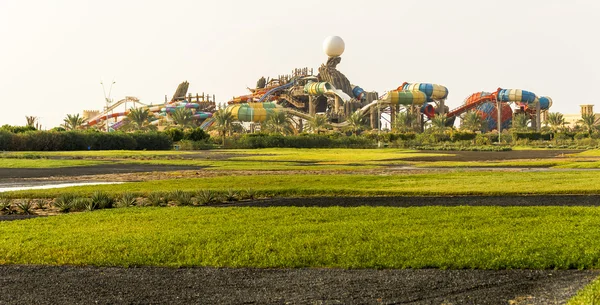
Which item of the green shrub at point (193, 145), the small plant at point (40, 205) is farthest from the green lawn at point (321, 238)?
the green shrub at point (193, 145)

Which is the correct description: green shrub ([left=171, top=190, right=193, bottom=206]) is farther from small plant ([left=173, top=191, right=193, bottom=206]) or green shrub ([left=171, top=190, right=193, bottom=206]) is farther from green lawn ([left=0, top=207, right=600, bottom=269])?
green lawn ([left=0, top=207, right=600, bottom=269])

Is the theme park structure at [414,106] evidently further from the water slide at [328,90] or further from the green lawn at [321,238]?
the green lawn at [321,238]

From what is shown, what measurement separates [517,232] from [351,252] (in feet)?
13.8

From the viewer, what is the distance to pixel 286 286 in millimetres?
11930

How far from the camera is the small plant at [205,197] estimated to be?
25.6 meters

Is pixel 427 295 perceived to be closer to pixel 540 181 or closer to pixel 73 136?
pixel 540 181

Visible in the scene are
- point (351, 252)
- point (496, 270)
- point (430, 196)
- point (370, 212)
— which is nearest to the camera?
point (496, 270)

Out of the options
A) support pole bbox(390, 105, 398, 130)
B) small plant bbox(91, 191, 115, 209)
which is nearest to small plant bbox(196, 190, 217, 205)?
small plant bbox(91, 191, 115, 209)

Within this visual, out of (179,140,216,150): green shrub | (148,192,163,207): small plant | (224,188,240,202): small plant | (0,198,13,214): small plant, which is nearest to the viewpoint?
(0,198,13,214): small plant

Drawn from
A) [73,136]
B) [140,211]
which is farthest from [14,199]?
[73,136]

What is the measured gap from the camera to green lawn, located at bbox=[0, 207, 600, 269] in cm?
1367

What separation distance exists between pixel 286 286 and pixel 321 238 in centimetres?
392

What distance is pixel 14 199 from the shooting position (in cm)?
2750

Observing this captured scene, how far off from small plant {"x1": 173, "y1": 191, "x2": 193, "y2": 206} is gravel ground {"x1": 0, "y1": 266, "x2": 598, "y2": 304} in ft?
37.6
